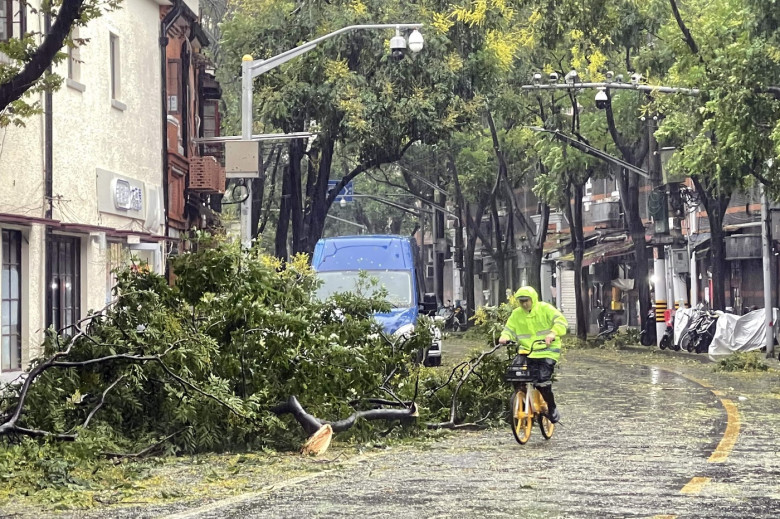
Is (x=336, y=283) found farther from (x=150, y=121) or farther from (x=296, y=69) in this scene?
(x=296, y=69)

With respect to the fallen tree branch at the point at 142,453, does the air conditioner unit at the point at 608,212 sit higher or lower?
higher

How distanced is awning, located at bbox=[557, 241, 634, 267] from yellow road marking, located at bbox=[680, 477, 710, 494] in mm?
45162

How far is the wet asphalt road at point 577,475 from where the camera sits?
400 inches

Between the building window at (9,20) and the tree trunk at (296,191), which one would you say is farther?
the tree trunk at (296,191)

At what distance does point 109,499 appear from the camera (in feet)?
36.5

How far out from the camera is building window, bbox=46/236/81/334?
24062 mm

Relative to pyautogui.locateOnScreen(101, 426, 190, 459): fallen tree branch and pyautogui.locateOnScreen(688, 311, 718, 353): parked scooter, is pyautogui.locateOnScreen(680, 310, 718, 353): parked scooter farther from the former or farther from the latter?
pyautogui.locateOnScreen(101, 426, 190, 459): fallen tree branch


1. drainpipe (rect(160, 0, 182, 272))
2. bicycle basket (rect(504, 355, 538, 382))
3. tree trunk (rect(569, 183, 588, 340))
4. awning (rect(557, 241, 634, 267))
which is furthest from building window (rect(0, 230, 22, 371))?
awning (rect(557, 241, 634, 267))

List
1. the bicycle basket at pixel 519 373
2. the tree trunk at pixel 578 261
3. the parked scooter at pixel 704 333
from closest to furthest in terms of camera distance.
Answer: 1. the bicycle basket at pixel 519 373
2. the parked scooter at pixel 704 333
3. the tree trunk at pixel 578 261

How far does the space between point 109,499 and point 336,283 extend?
18.7 m

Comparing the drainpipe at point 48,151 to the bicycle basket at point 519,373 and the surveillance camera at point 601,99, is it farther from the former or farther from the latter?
the surveillance camera at point 601,99

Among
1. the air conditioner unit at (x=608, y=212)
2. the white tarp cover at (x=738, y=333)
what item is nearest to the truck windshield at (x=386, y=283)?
the white tarp cover at (x=738, y=333)

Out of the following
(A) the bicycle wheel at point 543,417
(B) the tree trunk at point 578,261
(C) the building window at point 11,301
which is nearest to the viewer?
(A) the bicycle wheel at point 543,417

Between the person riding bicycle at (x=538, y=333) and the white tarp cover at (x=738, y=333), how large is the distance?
73.1 ft
